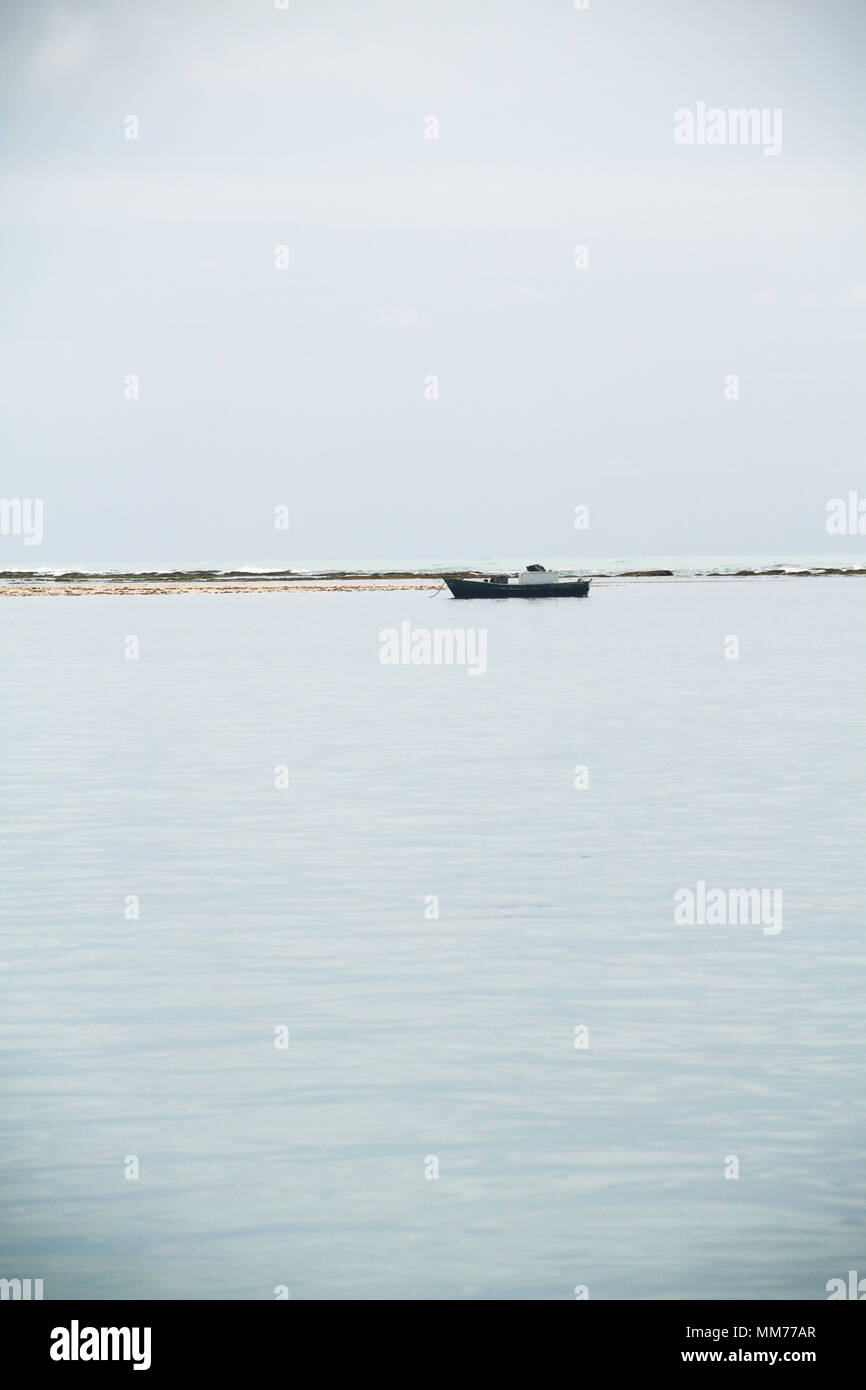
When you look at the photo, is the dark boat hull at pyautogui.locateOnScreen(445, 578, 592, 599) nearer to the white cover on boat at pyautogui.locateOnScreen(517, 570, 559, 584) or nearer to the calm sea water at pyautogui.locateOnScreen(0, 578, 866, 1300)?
the white cover on boat at pyautogui.locateOnScreen(517, 570, 559, 584)

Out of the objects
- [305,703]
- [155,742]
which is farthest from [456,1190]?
[305,703]

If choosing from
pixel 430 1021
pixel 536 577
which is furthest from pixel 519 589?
pixel 430 1021

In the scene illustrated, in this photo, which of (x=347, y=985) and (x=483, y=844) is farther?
(x=483, y=844)

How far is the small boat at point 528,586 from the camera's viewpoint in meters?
135

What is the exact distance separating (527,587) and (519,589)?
95 cm

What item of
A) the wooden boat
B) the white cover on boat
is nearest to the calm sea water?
the wooden boat

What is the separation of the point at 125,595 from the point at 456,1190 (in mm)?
188077

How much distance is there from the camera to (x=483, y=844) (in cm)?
2370

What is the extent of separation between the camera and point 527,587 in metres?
137

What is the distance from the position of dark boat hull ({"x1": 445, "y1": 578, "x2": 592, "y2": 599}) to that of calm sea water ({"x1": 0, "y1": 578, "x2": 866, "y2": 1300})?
323 feet

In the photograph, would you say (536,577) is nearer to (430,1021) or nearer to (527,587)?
(527,587)

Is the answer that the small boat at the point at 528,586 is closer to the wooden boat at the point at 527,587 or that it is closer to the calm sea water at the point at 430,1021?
the wooden boat at the point at 527,587

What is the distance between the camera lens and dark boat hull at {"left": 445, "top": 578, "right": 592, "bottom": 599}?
442ft
